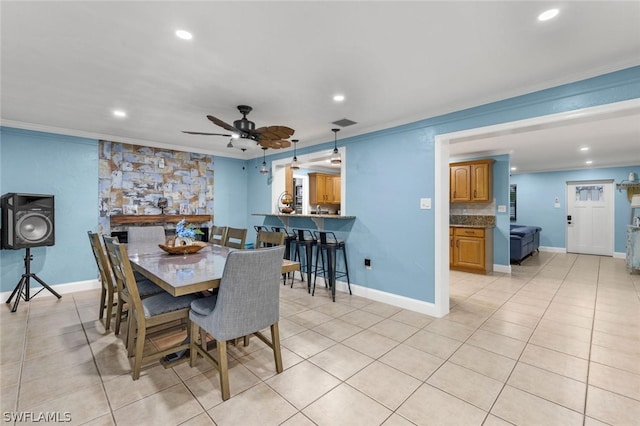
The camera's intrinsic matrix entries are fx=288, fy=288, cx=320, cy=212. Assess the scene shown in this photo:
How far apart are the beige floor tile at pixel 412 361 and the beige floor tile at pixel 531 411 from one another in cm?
49

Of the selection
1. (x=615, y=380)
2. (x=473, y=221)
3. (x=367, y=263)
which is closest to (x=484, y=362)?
(x=615, y=380)

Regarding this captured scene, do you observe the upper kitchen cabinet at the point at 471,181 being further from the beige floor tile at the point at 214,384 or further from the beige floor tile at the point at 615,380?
the beige floor tile at the point at 214,384

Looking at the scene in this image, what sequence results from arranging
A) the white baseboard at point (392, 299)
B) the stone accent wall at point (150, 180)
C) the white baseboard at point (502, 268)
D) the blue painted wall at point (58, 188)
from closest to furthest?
1. the white baseboard at point (392, 299)
2. the blue painted wall at point (58, 188)
3. the stone accent wall at point (150, 180)
4. the white baseboard at point (502, 268)

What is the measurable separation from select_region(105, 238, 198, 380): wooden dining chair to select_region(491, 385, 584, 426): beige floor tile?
2.31m

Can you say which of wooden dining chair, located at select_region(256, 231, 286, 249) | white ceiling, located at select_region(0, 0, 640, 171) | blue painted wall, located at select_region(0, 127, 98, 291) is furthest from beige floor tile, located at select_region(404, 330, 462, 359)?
blue painted wall, located at select_region(0, 127, 98, 291)

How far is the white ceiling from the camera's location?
170 centimetres

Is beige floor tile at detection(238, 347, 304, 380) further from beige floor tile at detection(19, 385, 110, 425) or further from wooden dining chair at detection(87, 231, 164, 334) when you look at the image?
wooden dining chair at detection(87, 231, 164, 334)

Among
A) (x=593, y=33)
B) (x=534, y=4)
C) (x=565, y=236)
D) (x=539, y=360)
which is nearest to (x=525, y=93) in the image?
(x=593, y=33)

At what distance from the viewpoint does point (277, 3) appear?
1.62 metres

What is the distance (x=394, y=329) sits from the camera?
3055 mm

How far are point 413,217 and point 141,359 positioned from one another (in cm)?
307

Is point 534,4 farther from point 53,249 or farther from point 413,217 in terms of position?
point 53,249

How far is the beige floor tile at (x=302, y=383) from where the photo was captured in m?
1.96

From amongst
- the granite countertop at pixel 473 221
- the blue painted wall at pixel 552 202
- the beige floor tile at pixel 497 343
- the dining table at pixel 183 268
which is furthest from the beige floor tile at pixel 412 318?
the blue painted wall at pixel 552 202
